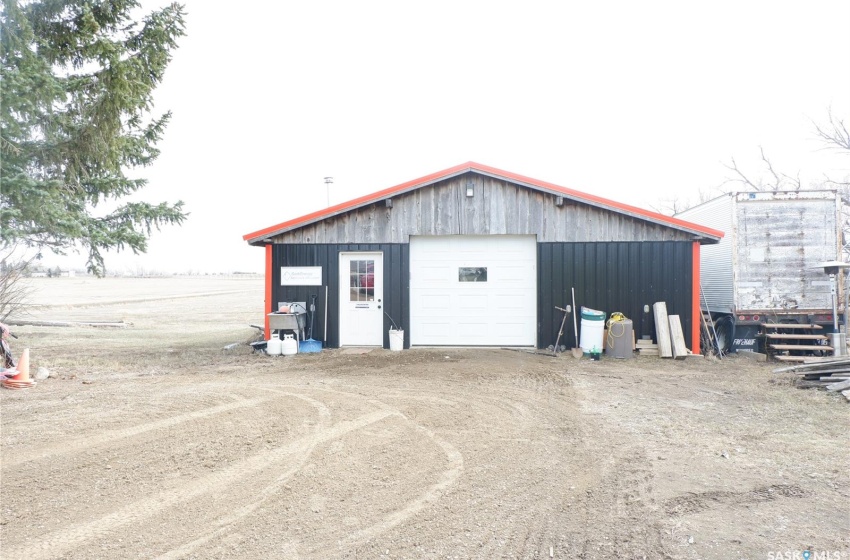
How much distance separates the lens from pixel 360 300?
1173 cm

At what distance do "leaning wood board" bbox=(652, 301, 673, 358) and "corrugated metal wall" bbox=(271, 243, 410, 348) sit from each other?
517 cm

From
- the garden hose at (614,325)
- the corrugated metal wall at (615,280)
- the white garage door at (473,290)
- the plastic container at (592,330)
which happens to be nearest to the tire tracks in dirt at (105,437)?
the white garage door at (473,290)

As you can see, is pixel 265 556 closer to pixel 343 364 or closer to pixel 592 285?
pixel 343 364

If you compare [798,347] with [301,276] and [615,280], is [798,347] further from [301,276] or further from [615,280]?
[301,276]

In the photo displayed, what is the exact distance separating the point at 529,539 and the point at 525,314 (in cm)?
852

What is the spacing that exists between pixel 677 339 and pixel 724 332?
6.40 feet

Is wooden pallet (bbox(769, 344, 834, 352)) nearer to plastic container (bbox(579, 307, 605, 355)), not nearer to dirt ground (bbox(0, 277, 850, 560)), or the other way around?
dirt ground (bbox(0, 277, 850, 560))

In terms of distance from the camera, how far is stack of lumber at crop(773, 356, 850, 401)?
7375 mm

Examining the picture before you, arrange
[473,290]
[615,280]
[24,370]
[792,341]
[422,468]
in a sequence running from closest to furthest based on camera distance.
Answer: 1. [422,468]
2. [24,370]
3. [792,341]
4. [615,280]
5. [473,290]

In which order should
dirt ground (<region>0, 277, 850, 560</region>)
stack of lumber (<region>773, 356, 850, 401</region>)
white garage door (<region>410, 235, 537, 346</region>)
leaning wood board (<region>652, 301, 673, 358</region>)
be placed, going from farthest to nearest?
white garage door (<region>410, 235, 537, 346</region>), leaning wood board (<region>652, 301, 673, 358</region>), stack of lumber (<region>773, 356, 850, 401</region>), dirt ground (<region>0, 277, 850, 560</region>)

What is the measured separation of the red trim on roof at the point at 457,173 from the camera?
10.7 meters

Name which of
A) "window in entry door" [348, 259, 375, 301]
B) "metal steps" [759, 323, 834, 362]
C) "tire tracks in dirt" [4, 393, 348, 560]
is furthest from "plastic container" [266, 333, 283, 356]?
"metal steps" [759, 323, 834, 362]

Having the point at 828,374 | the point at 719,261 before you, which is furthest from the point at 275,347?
the point at 719,261

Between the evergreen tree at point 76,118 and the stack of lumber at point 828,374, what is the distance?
441 inches
